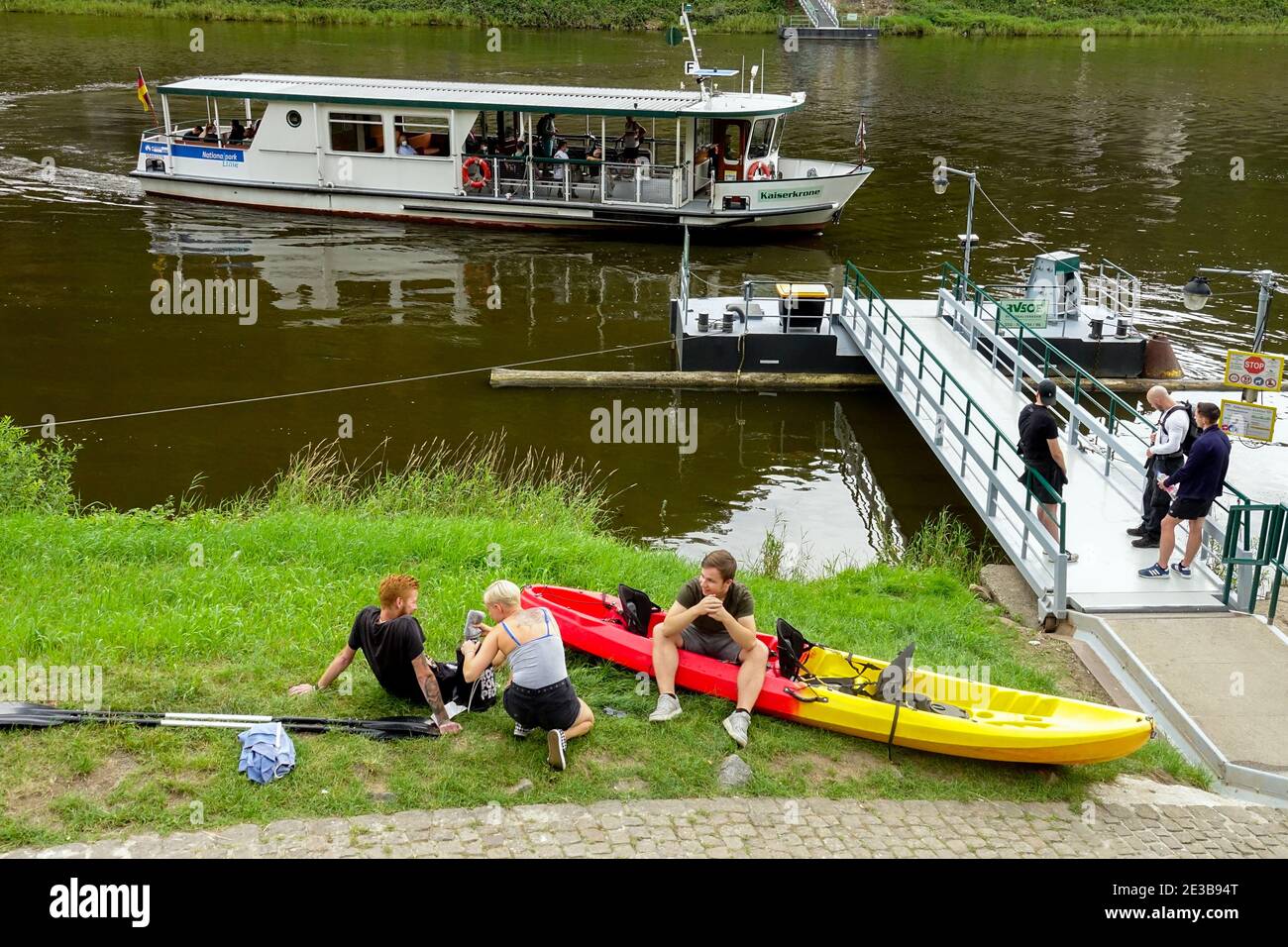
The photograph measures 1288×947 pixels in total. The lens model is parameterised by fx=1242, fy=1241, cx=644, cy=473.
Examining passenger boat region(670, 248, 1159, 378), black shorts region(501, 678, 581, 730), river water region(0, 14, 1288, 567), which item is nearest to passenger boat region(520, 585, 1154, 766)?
black shorts region(501, 678, 581, 730)

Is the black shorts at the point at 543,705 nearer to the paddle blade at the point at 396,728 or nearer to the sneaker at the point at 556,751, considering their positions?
the sneaker at the point at 556,751

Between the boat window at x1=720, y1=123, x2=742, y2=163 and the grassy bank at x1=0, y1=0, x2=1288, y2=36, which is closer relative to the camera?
the boat window at x1=720, y1=123, x2=742, y2=163

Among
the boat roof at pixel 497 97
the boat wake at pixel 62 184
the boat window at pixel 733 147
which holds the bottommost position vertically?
the boat wake at pixel 62 184

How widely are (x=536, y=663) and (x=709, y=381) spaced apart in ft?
38.4

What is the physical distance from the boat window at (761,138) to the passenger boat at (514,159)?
0.03 meters

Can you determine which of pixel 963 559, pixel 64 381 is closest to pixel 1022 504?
pixel 963 559

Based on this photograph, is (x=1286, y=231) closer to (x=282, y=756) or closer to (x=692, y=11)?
(x=282, y=756)

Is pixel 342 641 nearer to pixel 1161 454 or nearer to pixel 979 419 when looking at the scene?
pixel 1161 454

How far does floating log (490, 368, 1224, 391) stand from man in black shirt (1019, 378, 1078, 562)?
6.72 meters

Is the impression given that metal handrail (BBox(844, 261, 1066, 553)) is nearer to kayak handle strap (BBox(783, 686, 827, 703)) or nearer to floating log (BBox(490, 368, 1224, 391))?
floating log (BBox(490, 368, 1224, 391))

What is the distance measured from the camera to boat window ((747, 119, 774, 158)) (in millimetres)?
26984

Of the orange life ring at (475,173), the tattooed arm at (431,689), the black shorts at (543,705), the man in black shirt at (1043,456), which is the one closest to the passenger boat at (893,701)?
the black shorts at (543,705)

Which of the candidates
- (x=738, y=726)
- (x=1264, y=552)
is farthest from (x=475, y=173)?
(x=738, y=726)

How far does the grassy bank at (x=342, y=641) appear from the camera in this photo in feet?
24.7
